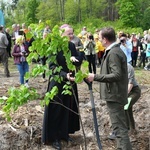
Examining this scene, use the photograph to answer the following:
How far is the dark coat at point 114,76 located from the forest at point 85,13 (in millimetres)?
46991

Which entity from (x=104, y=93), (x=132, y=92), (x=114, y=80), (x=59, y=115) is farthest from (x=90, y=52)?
(x=114, y=80)

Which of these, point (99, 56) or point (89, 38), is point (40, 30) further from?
point (99, 56)

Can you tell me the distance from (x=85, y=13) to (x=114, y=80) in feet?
195

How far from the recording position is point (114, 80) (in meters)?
4.27

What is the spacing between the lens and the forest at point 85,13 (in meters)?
53.5

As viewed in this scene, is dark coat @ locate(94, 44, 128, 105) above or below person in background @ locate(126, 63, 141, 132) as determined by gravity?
above

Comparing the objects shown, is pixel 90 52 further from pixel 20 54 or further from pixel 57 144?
pixel 57 144

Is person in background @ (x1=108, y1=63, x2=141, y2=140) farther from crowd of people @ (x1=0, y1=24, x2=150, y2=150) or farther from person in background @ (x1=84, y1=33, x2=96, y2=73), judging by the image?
person in background @ (x1=84, y1=33, x2=96, y2=73)

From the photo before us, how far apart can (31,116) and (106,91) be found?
2323 mm

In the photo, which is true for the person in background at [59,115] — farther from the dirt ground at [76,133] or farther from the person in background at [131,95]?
the person in background at [131,95]

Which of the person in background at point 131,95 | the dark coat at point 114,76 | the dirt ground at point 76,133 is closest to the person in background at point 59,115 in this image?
the dirt ground at point 76,133

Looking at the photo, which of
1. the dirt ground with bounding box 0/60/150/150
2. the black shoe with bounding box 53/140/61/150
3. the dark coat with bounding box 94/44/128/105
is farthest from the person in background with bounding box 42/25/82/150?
the dark coat with bounding box 94/44/128/105

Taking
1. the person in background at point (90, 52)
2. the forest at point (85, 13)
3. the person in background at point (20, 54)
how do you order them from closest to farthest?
the person in background at point (20, 54) < the person in background at point (90, 52) < the forest at point (85, 13)

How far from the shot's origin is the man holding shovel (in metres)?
4.29
